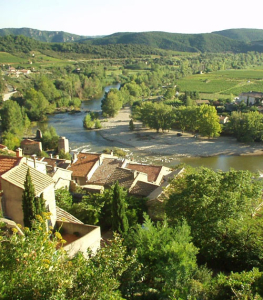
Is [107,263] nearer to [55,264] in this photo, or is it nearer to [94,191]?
[55,264]

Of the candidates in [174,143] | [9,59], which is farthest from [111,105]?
[9,59]

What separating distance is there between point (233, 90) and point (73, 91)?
46250 mm

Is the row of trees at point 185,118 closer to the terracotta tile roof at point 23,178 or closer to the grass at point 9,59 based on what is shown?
the terracotta tile roof at point 23,178

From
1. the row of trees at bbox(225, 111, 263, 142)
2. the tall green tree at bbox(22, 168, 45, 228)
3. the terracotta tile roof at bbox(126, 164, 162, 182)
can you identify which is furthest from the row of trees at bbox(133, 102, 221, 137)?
the tall green tree at bbox(22, 168, 45, 228)

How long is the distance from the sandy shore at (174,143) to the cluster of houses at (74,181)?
1969cm

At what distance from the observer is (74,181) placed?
76.0 feet

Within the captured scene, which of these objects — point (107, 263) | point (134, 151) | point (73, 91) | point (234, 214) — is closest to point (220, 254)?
point (234, 214)

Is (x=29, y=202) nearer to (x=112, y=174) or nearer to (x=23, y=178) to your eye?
(x=23, y=178)

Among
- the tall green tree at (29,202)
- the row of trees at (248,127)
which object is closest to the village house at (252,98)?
the row of trees at (248,127)

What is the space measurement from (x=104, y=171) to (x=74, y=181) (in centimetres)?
433

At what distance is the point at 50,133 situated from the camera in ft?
161

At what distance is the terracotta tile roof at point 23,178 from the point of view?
12.8 metres

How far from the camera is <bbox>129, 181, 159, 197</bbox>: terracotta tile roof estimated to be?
22.6 metres

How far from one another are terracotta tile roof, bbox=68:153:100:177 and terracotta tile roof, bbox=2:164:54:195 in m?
12.9
